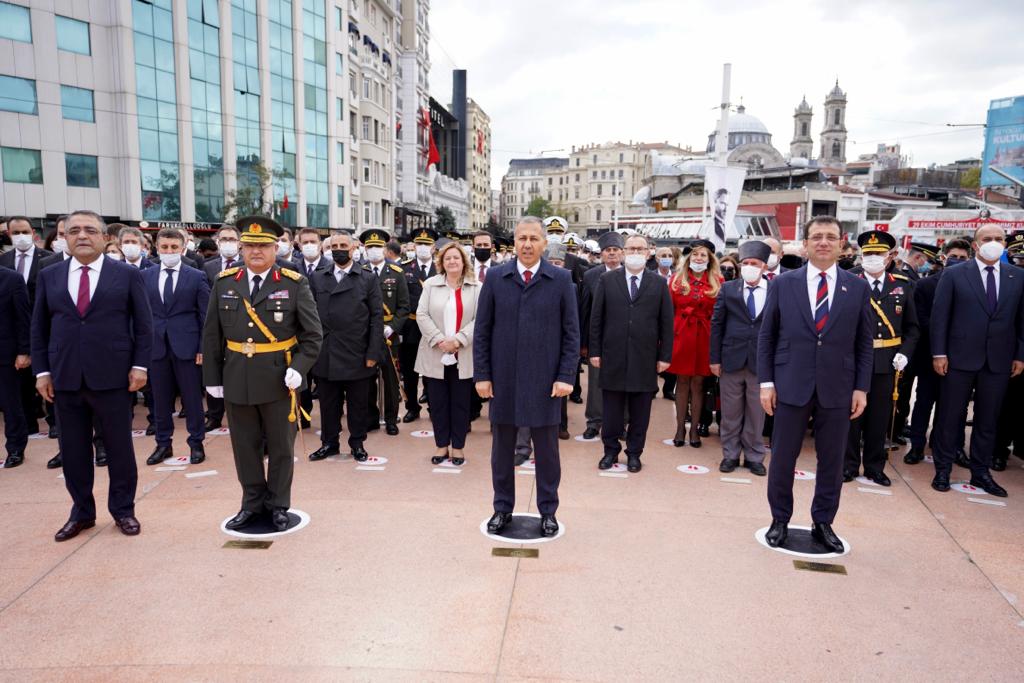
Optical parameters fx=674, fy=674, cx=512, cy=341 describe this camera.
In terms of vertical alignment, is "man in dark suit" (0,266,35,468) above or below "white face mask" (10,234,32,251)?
below

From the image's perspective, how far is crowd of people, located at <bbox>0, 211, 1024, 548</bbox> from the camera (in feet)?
14.4

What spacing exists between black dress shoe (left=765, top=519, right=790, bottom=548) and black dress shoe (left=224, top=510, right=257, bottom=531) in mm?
3508

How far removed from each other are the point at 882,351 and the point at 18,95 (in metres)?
30.7

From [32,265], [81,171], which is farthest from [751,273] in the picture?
[81,171]

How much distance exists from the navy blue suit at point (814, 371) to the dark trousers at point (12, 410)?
6.43 meters

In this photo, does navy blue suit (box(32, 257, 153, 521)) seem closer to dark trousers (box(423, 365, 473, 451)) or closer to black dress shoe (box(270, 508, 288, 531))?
black dress shoe (box(270, 508, 288, 531))

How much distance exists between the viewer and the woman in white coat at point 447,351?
6211 millimetres

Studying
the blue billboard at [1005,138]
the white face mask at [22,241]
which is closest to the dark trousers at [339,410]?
the white face mask at [22,241]

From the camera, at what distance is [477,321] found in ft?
14.9

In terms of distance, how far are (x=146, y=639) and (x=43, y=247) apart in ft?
23.6

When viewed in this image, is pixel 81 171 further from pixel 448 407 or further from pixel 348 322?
pixel 448 407

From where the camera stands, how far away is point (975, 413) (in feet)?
19.1

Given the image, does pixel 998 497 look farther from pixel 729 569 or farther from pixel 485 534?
pixel 485 534

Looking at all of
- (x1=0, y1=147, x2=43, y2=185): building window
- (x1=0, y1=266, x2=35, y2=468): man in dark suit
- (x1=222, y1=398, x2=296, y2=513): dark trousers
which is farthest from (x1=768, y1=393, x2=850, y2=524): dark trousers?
(x1=0, y1=147, x2=43, y2=185): building window
